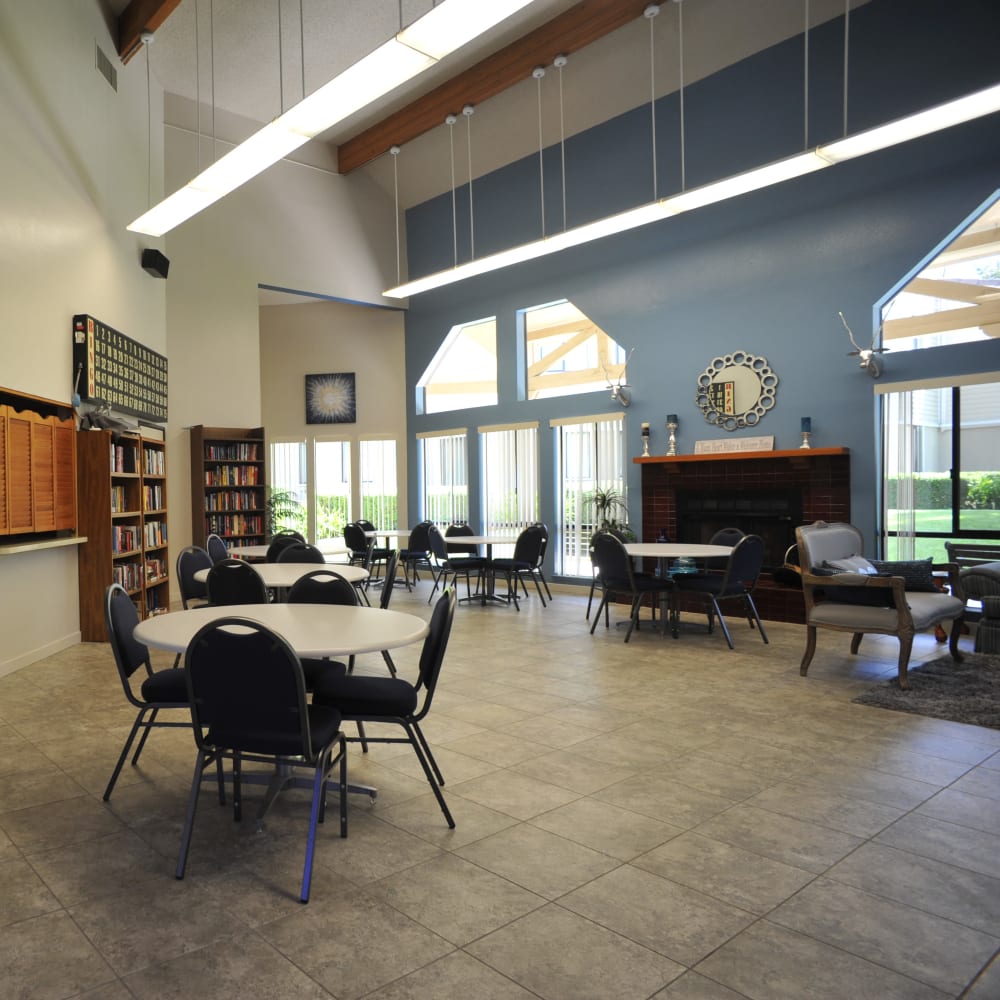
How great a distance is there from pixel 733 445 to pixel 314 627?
5678mm

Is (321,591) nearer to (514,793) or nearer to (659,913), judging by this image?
(514,793)

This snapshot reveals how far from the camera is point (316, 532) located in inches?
448

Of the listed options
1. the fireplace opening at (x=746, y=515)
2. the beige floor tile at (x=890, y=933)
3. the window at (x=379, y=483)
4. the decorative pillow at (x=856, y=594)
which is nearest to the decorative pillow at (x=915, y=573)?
the decorative pillow at (x=856, y=594)

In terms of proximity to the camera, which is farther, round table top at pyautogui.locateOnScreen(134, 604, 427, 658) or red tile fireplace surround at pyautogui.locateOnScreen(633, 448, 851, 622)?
red tile fireplace surround at pyautogui.locateOnScreen(633, 448, 851, 622)

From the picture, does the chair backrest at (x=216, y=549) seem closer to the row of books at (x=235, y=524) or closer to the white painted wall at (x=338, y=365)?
the row of books at (x=235, y=524)

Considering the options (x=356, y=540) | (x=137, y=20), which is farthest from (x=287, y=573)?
(x=137, y=20)

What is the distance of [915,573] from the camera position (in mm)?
5363

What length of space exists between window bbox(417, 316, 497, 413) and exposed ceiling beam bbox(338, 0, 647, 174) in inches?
98.3

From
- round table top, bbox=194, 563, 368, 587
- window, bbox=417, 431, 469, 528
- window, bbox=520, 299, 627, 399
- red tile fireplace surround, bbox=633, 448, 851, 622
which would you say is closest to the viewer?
round table top, bbox=194, 563, 368, 587

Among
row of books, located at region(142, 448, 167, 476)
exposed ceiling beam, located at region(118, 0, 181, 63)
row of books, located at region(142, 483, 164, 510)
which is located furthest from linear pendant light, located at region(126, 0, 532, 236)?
row of books, located at region(142, 483, 164, 510)

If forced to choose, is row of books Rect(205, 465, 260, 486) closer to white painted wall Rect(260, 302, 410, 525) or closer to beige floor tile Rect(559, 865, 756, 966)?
white painted wall Rect(260, 302, 410, 525)

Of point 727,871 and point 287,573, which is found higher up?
point 287,573

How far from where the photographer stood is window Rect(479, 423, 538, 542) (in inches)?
385

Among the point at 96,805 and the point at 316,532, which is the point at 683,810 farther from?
the point at 316,532
